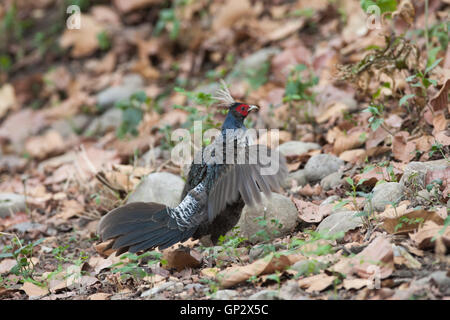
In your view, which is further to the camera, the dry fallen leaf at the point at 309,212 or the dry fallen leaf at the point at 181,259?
the dry fallen leaf at the point at 309,212

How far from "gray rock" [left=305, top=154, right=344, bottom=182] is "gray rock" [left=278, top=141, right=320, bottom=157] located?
305mm

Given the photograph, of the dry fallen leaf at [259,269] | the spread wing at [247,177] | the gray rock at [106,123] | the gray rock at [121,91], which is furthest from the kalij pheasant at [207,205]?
the gray rock at [121,91]

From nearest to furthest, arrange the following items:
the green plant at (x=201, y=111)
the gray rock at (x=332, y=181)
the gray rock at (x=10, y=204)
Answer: the gray rock at (x=332, y=181)
the green plant at (x=201, y=111)
the gray rock at (x=10, y=204)

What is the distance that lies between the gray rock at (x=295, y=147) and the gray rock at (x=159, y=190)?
0.98 metres

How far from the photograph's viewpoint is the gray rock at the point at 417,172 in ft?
12.4

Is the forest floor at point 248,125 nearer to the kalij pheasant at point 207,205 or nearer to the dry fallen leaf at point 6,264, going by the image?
the dry fallen leaf at point 6,264

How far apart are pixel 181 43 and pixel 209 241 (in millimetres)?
4644

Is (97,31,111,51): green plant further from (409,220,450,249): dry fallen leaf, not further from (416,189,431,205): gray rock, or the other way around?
(409,220,450,249): dry fallen leaf

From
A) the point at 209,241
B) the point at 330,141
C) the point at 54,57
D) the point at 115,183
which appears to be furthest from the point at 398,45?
the point at 54,57

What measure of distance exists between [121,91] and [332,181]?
4.08 meters

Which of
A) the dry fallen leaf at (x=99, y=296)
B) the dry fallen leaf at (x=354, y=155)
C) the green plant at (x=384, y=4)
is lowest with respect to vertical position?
the dry fallen leaf at (x=99, y=296)

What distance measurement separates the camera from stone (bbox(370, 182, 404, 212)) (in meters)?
3.78

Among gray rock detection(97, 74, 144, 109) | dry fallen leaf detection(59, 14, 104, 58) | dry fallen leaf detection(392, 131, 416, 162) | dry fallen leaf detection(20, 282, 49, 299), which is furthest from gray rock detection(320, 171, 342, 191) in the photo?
dry fallen leaf detection(59, 14, 104, 58)
